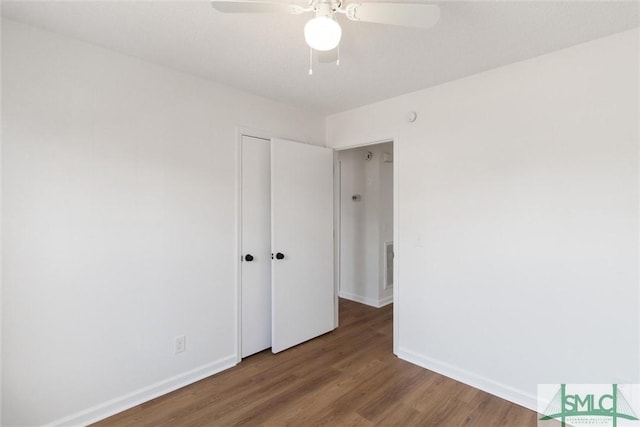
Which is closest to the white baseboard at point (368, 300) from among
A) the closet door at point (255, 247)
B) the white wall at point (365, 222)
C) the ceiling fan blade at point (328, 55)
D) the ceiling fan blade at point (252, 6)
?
the white wall at point (365, 222)

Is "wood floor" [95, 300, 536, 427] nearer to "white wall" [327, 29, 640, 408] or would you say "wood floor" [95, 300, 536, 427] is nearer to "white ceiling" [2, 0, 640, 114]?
"white wall" [327, 29, 640, 408]

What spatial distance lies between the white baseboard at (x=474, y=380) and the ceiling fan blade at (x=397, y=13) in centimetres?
251

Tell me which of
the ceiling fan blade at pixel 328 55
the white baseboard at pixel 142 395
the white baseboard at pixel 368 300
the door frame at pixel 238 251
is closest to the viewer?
the ceiling fan blade at pixel 328 55

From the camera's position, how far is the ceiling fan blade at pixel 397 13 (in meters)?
1.30

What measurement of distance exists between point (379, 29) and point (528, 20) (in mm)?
832

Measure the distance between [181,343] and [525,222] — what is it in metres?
2.77

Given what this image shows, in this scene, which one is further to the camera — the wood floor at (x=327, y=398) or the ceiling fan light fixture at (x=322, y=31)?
the wood floor at (x=327, y=398)

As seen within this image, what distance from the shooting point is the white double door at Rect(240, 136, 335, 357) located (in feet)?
9.57

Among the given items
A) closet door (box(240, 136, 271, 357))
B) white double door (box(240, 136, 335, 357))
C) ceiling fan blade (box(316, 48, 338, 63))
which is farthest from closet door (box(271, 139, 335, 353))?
ceiling fan blade (box(316, 48, 338, 63))

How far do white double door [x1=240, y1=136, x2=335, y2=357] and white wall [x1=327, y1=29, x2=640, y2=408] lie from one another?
92 centimetres

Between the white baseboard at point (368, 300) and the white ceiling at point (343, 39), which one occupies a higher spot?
the white ceiling at point (343, 39)

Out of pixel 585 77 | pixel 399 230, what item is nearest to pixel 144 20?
pixel 399 230

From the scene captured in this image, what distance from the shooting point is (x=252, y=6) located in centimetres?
134

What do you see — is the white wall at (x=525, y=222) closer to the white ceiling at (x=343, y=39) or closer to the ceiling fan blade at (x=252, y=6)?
the white ceiling at (x=343, y=39)
